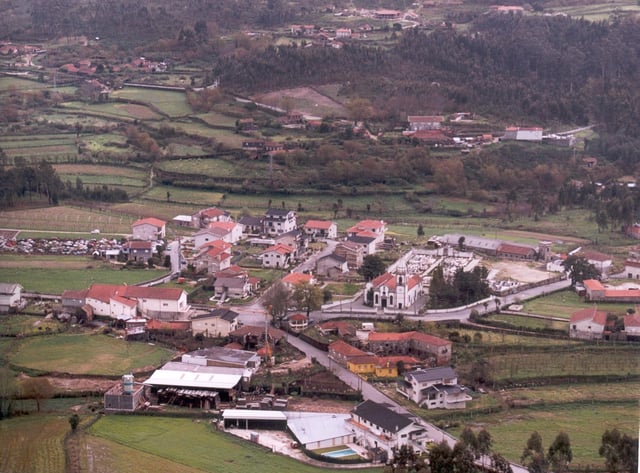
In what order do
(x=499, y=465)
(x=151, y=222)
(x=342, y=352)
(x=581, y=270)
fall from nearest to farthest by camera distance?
(x=499, y=465)
(x=342, y=352)
(x=581, y=270)
(x=151, y=222)

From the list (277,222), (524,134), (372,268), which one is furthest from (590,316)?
(524,134)

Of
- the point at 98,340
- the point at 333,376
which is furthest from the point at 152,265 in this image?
the point at 333,376

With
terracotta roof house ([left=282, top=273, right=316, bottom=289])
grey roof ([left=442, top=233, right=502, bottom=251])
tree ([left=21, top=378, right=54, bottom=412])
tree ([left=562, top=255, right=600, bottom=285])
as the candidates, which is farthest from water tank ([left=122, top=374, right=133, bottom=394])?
grey roof ([left=442, top=233, right=502, bottom=251])

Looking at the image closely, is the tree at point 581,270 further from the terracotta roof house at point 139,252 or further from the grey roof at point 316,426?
the terracotta roof house at point 139,252

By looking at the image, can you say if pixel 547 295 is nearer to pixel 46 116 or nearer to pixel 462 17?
pixel 46 116

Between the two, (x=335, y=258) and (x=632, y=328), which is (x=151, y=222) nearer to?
(x=335, y=258)

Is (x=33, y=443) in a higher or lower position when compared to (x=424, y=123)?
lower
